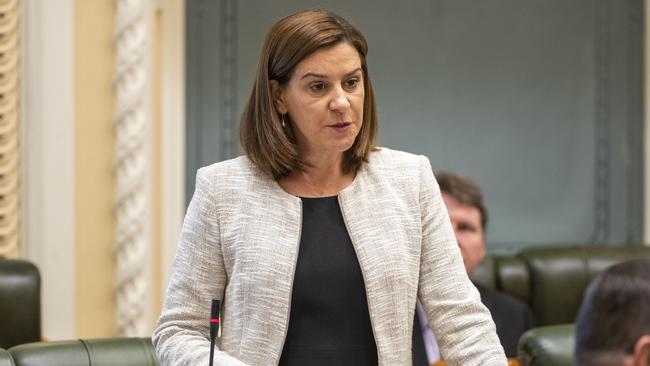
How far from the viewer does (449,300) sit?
1.99 metres

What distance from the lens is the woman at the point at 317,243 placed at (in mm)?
1982

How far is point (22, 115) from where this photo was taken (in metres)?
4.08

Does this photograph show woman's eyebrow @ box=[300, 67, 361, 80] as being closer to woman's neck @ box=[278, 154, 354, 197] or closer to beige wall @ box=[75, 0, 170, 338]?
woman's neck @ box=[278, 154, 354, 197]

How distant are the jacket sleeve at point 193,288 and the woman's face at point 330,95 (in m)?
0.25

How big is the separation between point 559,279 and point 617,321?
3064mm

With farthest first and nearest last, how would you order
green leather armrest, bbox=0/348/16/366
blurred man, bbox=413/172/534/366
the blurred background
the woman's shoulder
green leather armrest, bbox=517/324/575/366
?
the blurred background
blurred man, bbox=413/172/534/366
green leather armrest, bbox=517/324/575/366
green leather armrest, bbox=0/348/16/366
the woman's shoulder

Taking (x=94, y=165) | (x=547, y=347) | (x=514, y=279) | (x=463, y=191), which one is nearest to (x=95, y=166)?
(x=94, y=165)

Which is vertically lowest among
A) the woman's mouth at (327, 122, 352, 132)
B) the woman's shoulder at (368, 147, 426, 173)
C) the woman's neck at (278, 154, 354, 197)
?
the woman's neck at (278, 154, 354, 197)

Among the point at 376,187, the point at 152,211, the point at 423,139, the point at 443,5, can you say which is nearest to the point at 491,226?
the point at 423,139

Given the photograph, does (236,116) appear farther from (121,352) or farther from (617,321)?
(617,321)

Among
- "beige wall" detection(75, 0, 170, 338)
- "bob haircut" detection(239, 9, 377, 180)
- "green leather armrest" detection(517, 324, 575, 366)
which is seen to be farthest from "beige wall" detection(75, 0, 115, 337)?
"bob haircut" detection(239, 9, 377, 180)

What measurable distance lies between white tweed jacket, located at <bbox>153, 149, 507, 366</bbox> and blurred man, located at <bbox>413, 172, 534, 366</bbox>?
1.30 meters

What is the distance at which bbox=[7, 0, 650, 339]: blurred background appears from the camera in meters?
4.16

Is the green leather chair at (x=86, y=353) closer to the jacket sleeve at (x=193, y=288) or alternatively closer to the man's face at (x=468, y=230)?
the jacket sleeve at (x=193, y=288)
